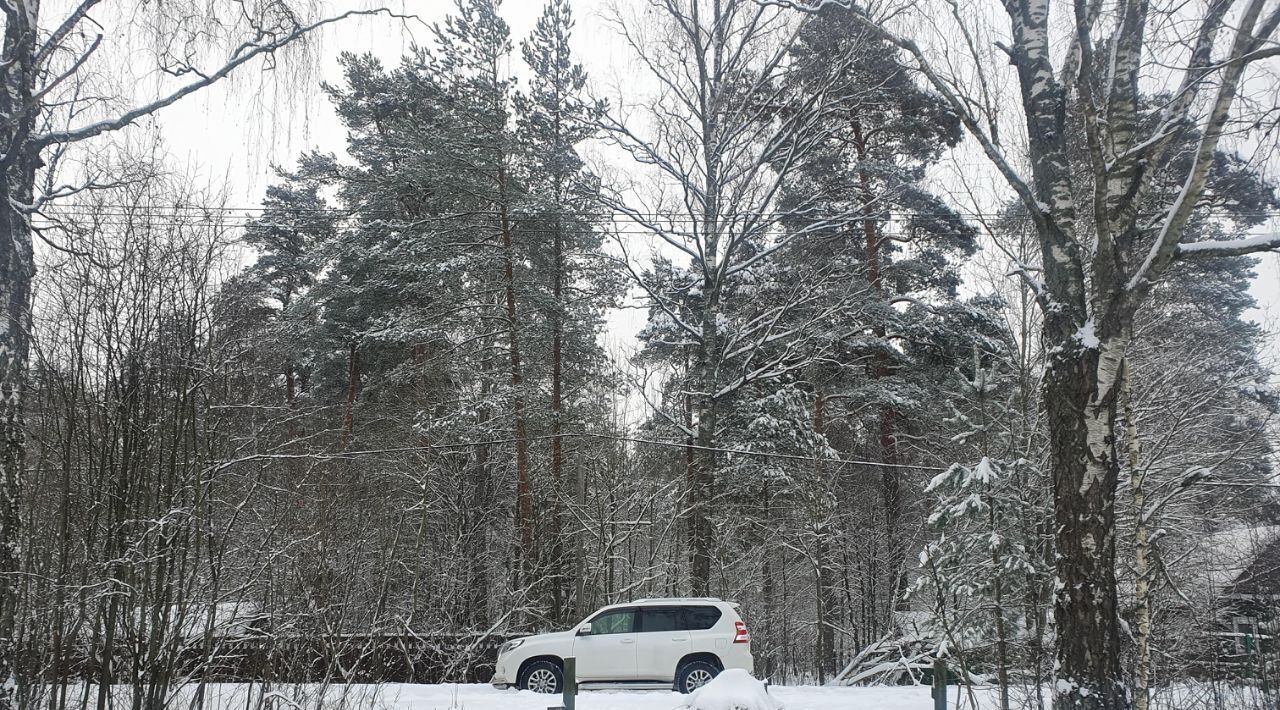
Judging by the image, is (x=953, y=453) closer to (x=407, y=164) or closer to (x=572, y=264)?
(x=572, y=264)

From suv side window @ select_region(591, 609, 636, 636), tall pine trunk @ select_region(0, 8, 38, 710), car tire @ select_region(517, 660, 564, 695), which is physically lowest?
car tire @ select_region(517, 660, 564, 695)

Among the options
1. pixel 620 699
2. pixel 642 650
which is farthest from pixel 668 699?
pixel 642 650

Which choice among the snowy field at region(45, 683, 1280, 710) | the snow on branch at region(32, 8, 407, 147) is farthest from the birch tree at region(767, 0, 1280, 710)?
the snow on branch at region(32, 8, 407, 147)

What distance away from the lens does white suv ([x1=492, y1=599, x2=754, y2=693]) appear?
11719 mm

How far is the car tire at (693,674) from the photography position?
11.7 m

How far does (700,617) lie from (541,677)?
255 cm

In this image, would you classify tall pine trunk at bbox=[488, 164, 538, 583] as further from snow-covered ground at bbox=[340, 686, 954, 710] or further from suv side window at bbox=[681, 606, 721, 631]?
snow-covered ground at bbox=[340, 686, 954, 710]

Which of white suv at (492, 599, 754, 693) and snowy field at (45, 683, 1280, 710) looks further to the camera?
white suv at (492, 599, 754, 693)

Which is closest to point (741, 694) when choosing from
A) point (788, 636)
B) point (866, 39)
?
point (866, 39)

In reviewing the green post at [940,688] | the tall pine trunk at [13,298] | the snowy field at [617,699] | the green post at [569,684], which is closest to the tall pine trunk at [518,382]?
the snowy field at [617,699]

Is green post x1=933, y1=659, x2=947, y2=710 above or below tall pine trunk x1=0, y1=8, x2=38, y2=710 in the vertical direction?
below

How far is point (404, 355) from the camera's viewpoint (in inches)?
862

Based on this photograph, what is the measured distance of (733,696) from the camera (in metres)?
5.60

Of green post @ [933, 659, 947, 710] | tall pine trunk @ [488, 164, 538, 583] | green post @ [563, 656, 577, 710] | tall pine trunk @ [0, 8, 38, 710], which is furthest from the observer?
tall pine trunk @ [488, 164, 538, 583]
